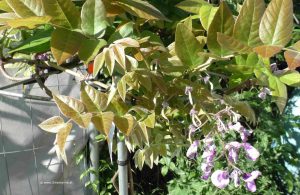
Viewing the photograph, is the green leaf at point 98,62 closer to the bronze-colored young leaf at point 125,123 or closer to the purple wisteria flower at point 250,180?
the bronze-colored young leaf at point 125,123

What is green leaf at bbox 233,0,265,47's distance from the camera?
502mm

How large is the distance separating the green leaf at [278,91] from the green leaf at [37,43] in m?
0.29

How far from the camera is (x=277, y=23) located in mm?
500

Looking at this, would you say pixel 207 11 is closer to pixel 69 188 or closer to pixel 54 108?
pixel 54 108

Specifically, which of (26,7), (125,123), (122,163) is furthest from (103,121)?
(122,163)

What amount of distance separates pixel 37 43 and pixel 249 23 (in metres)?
0.27

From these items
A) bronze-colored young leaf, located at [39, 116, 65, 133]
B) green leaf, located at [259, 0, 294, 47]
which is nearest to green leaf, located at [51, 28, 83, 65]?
bronze-colored young leaf, located at [39, 116, 65, 133]

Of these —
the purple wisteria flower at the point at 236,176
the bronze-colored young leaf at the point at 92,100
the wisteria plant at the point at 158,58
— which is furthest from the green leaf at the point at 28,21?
the purple wisteria flower at the point at 236,176

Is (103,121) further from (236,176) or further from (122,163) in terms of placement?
(122,163)

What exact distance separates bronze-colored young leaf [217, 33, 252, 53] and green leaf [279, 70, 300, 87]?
101 mm

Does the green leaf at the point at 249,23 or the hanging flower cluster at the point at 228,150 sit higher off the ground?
the green leaf at the point at 249,23

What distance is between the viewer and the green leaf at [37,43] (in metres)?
0.58

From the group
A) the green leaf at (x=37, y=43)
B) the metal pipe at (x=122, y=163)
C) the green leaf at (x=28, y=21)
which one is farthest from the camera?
the metal pipe at (x=122, y=163)

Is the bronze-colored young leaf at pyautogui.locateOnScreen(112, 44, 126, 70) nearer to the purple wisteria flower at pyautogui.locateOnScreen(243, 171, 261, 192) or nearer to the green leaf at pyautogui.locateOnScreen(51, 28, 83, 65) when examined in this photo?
the green leaf at pyautogui.locateOnScreen(51, 28, 83, 65)
